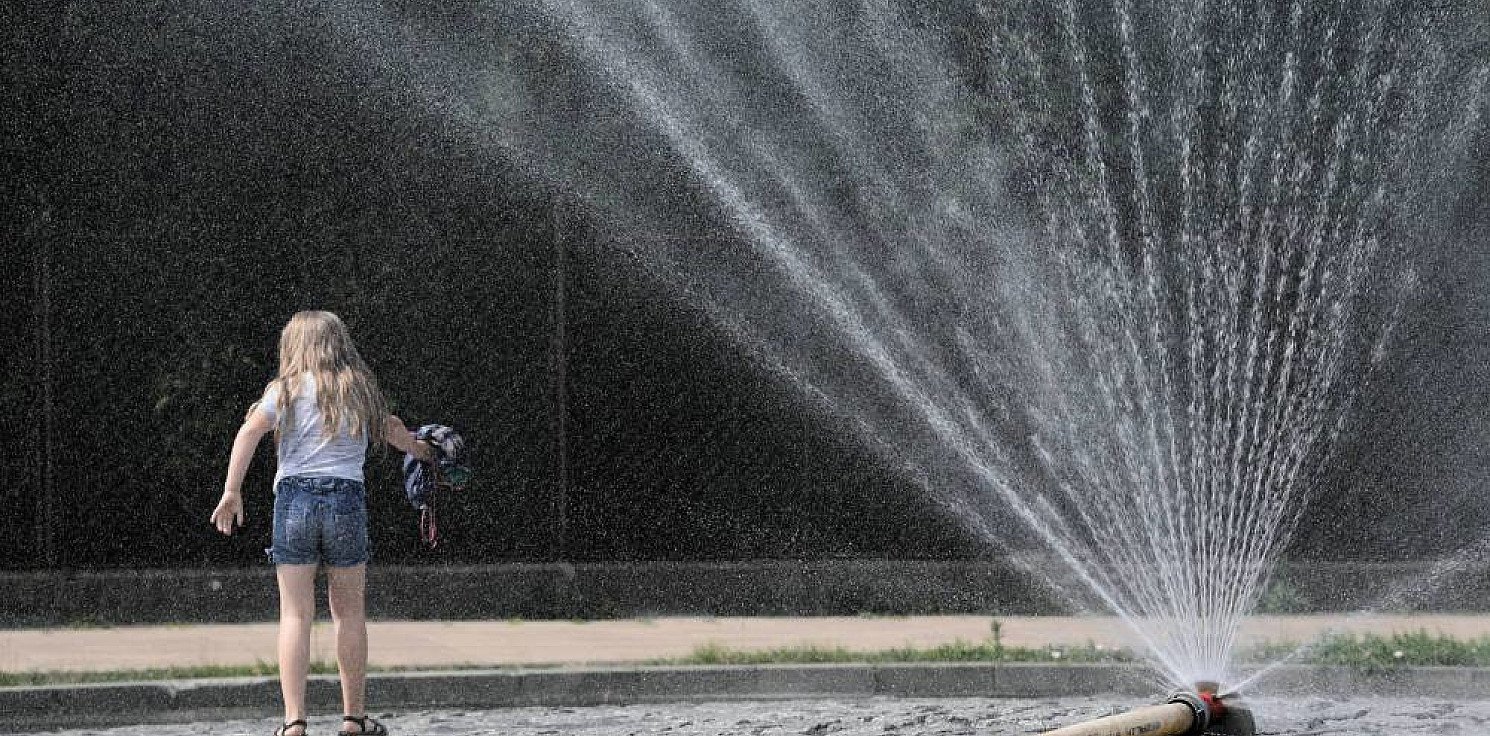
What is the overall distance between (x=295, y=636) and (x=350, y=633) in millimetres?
183

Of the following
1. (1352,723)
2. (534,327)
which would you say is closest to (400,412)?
(534,327)

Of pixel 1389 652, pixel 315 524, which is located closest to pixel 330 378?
pixel 315 524

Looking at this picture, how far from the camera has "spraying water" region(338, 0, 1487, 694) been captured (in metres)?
11.4

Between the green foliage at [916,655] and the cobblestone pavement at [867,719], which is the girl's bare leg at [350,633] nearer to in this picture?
the cobblestone pavement at [867,719]

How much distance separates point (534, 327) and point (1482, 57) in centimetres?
551

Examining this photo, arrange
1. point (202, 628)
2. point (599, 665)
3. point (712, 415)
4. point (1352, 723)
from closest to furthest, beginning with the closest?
1. point (1352, 723)
2. point (599, 665)
3. point (202, 628)
4. point (712, 415)

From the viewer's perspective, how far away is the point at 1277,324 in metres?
11.2

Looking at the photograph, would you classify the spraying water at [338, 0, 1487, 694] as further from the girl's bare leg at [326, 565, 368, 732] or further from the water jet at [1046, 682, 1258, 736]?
the girl's bare leg at [326, 565, 368, 732]

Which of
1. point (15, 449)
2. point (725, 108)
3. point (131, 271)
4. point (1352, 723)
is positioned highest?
point (725, 108)

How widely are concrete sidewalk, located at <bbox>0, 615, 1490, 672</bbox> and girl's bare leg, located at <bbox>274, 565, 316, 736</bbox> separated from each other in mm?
1932

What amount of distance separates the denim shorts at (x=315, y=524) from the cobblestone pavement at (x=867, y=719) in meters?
0.94

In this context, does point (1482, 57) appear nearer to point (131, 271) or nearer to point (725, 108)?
point (725, 108)

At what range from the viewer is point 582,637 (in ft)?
33.5

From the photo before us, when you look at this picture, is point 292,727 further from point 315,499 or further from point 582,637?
point 582,637
